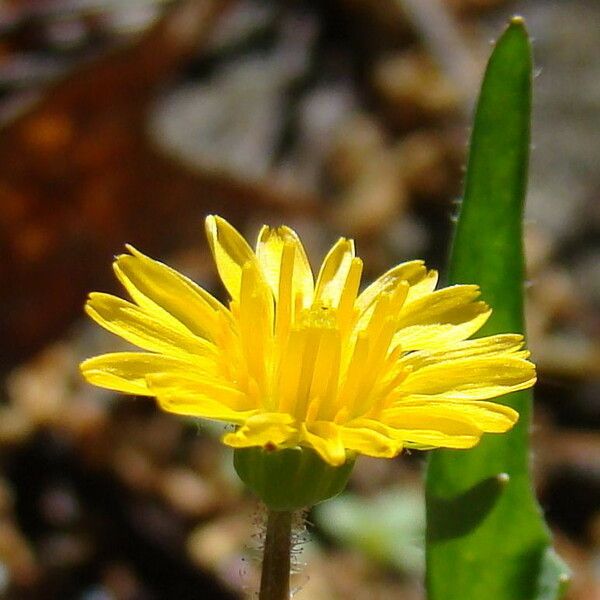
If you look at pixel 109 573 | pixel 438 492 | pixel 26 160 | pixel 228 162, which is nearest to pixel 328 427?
pixel 438 492

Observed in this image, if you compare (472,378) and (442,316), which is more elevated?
(442,316)

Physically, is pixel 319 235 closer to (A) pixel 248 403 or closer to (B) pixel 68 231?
A: (B) pixel 68 231

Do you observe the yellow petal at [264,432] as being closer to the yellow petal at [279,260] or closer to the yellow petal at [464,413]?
the yellow petal at [464,413]

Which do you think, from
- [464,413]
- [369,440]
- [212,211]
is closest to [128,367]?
[369,440]

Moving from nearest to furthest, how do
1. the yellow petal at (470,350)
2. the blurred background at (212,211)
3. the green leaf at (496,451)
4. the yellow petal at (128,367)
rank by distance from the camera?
the yellow petal at (128,367) < the yellow petal at (470,350) < the green leaf at (496,451) < the blurred background at (212,211)

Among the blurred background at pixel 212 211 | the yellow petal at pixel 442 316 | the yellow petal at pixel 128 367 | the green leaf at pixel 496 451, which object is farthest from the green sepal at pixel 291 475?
the blurred background at pixel 212 211

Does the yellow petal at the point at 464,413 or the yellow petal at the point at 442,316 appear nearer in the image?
the yellow petal at the point at 464,413

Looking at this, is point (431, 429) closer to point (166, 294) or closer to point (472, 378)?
point (472, 378)
